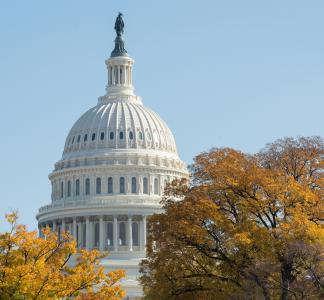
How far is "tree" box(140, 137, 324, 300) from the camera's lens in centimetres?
8144

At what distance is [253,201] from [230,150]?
5.76 m

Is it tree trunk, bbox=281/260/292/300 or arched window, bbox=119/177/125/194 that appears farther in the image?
arched window, bbox=119/177/125/194

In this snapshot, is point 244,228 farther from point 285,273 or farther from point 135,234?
point 135,234

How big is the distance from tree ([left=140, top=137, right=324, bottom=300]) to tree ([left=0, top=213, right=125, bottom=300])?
8247 millimetres

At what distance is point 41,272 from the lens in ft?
243

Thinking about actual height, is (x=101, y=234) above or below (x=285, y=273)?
above

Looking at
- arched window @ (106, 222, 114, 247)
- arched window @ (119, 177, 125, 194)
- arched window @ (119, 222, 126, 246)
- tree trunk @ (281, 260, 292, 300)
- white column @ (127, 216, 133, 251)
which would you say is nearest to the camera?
tree trunk @ (281, 260, 292, 300)

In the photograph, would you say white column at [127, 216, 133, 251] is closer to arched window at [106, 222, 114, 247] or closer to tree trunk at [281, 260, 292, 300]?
arched window at [106, 222, 114, 247]

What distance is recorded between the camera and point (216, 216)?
8462 centimetres

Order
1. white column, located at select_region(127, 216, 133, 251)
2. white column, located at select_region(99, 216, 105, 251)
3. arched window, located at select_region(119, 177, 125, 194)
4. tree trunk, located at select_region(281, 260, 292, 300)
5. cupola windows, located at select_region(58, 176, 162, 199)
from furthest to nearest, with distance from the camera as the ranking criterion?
arched window, located at select_region(119, 177, 125, 194), cupola windows, located at select_region(58, 176, 162, 199), white column, located at select_region(99, 216, 105, 251), white column, located at select_region(127, 216, 133, 251), tree trunk, located at select_region(281, 260, 292, 300)

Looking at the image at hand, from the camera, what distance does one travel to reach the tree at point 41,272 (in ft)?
242

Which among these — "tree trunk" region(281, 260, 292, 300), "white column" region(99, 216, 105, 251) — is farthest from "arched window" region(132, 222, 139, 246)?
"tree trunk" region(281, 260, 292, 300)

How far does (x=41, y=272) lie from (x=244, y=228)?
16378mm

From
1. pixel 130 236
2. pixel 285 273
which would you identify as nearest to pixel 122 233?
pixel 130 236
